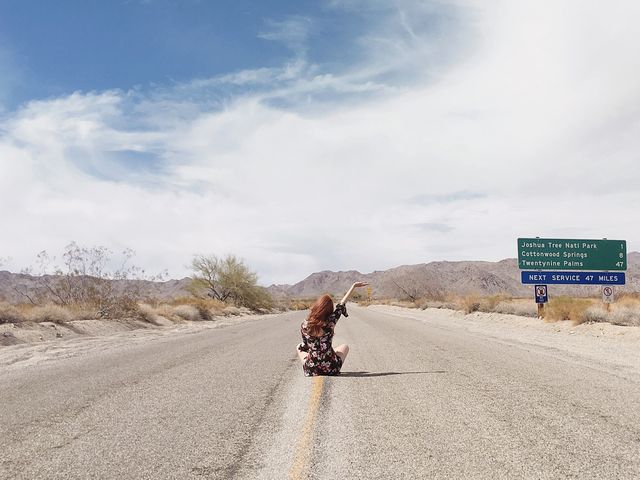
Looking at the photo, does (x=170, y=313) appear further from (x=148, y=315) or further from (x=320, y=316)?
(x=320, y=316)

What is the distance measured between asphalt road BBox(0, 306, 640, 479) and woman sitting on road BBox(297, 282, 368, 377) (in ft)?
1.23

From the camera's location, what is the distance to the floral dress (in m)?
9.48

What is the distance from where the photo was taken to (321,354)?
962cm

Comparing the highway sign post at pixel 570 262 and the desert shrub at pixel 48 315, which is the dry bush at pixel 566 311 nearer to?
the highway sign post at pixel 570 262

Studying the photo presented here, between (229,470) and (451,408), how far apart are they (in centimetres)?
333

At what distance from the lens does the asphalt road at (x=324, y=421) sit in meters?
4.62

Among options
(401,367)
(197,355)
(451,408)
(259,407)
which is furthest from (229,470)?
(197,355)

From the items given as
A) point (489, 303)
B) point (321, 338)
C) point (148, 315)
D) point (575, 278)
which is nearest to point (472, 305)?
point (489, 303)

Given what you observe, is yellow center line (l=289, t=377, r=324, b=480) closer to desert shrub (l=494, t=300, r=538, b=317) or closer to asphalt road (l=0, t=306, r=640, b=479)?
asphalt road (l=0, t=306, r=640, b=479)

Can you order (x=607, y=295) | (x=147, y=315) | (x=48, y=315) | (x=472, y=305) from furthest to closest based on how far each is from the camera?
(x=472, y=305) → (x=147, y=315) → (x=607, y=295) → (x=48, y=315)

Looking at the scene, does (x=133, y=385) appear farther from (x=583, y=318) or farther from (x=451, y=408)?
(x=583, y=318)

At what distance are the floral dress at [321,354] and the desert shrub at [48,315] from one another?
50.9ft

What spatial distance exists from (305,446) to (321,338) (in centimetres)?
426

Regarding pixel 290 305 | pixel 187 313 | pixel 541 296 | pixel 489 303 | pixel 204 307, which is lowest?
pixel 290 305
